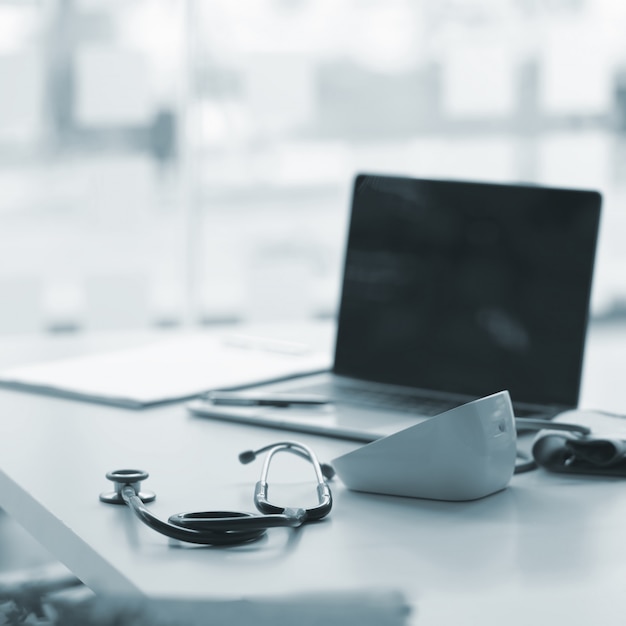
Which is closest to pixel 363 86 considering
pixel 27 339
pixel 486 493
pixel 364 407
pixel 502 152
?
pixel 502 152

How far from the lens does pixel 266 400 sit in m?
1.17

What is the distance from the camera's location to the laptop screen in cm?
117

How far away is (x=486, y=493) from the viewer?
34.8 inches

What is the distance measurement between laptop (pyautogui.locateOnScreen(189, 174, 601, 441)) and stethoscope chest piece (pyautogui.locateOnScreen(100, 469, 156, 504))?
254 mm

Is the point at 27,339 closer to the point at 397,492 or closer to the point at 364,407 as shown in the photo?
the point at 364,407

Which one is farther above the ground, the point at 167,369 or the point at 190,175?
the point at 190,175

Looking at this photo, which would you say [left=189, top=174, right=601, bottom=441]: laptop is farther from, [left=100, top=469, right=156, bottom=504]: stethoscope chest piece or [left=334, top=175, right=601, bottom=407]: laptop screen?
[left=100, top=469, right=156, bottom=504]: stethoscope chest piece

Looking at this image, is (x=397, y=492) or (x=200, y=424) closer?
(x=397, y=492)

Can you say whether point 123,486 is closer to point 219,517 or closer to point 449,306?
point 219,517

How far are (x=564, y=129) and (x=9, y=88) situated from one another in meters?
2.32

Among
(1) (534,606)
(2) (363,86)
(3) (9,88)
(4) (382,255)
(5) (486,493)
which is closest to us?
(1) (534,606)

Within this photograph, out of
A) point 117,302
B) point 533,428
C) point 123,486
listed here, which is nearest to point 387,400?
point 533,428

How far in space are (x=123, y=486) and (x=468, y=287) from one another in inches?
20.7

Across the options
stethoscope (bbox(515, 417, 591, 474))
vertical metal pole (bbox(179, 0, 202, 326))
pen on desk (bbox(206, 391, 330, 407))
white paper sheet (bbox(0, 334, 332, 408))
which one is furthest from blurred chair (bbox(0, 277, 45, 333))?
stethoscope (bbox(515, 417, 591, 474))
